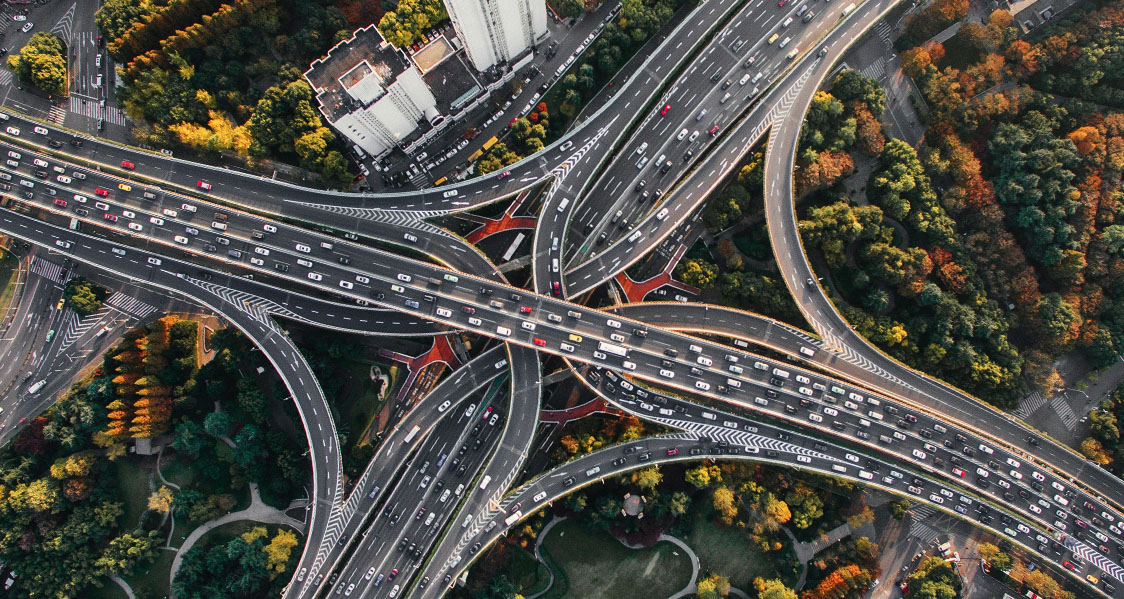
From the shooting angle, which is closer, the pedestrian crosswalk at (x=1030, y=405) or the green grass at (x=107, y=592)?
the green grass at (x=107, y=592)

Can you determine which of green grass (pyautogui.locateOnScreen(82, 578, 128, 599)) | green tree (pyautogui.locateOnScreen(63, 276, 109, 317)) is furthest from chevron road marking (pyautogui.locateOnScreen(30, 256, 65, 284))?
green grass (pyautogui.locateOnScreen(82, 578, 128, 599))

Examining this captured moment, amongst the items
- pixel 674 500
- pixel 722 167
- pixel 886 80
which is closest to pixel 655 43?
pixel 722 167

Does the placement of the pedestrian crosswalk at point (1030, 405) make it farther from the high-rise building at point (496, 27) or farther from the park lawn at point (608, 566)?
the high-rise building at point (496, 27)

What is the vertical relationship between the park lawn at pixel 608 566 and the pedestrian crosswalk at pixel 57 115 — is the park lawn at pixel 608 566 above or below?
below

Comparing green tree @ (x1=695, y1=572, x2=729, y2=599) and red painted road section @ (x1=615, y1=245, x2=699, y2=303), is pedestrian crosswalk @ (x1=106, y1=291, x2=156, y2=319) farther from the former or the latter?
green tree @ (x1=695, y1=572, x2=729, y2=599)

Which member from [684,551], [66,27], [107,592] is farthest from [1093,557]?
[66,27]

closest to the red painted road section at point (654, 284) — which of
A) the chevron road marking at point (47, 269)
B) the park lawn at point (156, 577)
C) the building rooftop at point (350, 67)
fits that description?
the building rooftop at point (350, 67)

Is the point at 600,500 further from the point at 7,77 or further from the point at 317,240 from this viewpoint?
the point at 7,77
